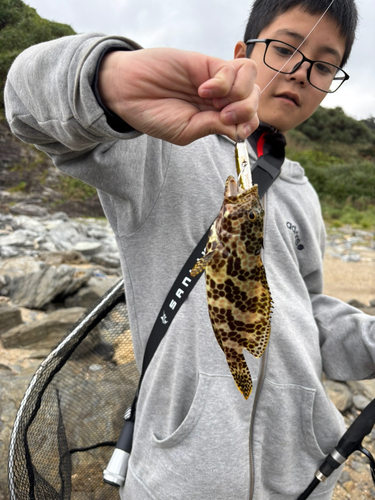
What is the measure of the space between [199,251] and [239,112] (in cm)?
82

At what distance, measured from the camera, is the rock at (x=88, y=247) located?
9.16 meters

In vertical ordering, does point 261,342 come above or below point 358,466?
above

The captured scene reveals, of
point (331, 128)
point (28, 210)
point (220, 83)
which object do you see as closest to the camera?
point (220, 83)

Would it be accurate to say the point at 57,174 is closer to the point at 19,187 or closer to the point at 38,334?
the point at 19,187

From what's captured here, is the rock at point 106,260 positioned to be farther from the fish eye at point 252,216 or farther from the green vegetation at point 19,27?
the green vegetation at point 19,27

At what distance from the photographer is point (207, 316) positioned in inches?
73.2

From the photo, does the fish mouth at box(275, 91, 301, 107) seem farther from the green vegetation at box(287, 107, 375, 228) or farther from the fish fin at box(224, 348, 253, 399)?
the green vegetation at box(287, 107, 375, 228)

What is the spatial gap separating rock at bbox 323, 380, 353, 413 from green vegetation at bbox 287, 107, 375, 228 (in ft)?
47.8

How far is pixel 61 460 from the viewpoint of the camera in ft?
6.50

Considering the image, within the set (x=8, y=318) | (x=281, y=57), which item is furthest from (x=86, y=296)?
(x=281, y=57)

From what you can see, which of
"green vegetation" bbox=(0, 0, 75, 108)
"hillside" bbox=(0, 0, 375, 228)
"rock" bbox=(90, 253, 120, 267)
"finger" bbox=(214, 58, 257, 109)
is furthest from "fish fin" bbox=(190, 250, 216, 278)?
"green vegetation" bbox=(0, 0, 75, 108)

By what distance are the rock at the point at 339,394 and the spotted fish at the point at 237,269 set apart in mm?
3286

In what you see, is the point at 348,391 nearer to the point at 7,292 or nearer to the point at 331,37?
the point at 331,37

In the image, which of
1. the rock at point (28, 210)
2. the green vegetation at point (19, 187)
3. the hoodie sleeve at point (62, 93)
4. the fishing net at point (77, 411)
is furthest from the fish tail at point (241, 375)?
the green vegetation at point (19, 187)
